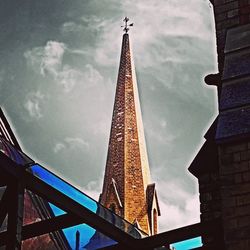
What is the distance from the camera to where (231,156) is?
8141 mm

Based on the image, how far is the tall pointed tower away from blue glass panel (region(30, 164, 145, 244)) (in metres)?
30.1

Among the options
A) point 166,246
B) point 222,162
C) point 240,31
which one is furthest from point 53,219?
point 240,31

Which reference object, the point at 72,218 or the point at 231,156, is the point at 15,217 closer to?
the point at 72,218

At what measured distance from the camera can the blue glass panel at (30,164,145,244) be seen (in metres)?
7.38

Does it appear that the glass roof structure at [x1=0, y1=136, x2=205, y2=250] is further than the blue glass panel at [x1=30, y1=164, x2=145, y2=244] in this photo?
No

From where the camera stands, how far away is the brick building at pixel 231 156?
7.66m

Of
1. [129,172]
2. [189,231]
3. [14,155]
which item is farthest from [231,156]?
[129,172]

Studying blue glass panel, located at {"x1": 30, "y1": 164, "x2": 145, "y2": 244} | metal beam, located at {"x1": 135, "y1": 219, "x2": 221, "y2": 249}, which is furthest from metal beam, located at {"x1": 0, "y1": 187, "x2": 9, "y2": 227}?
metal beam, located at {"x1": 135, "y1": 219, "x2": 221, "y2": 249}

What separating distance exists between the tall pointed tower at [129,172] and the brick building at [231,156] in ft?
94.0

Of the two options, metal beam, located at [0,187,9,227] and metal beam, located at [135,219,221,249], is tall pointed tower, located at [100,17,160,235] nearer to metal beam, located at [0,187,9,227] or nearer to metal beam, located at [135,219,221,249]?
metal beam, located at [135,219,221,249]

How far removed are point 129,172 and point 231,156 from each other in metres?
33.3

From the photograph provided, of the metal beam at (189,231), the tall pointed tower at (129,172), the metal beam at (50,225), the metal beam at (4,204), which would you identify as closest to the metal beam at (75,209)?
the metal beam at (50,225)

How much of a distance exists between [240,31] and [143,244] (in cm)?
401

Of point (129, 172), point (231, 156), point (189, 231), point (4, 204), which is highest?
point (129, 172)
